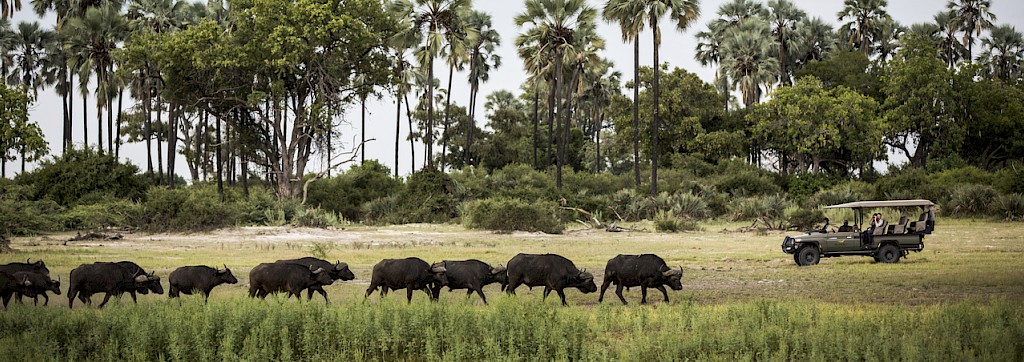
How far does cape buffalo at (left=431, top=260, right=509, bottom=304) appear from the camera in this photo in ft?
53.5

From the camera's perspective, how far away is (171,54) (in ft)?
160

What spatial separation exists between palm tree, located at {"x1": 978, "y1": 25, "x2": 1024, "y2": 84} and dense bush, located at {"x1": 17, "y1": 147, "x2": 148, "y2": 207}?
65.4 m

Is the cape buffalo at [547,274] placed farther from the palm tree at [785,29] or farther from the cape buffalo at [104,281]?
the palm tree at [785,29]

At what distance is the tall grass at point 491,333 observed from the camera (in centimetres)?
1195

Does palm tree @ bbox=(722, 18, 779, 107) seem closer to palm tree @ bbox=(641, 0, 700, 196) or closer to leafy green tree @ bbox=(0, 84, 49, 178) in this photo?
palm tree @ bbox=(641, 0, 700, 196)

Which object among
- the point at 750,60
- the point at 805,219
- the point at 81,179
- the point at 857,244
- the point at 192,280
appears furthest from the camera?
the point at 750,60

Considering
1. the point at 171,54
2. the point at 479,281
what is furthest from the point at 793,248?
the point at 171,54

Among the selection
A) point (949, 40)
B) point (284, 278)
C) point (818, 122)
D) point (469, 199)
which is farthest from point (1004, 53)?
point (284, 278)

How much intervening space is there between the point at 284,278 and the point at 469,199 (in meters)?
31.1

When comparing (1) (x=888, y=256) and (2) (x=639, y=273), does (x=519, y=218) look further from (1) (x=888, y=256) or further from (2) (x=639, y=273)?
(2) (x=639, y=273)

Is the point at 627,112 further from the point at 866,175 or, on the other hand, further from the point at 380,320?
the point at 380,320

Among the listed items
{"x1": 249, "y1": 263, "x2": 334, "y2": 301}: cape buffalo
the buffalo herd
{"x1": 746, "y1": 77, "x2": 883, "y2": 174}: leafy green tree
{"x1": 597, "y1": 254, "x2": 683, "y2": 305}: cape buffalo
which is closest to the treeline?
{"x1": 746, "y1": 77, "x2": 883, "y2": 174}: leafy green tree

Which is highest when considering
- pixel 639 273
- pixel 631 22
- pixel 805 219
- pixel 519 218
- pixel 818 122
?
pixel 631 22

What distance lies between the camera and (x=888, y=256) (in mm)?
24031
